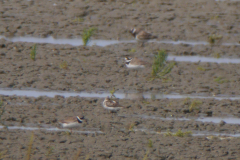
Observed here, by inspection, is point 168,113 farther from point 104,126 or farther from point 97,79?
point 97,79

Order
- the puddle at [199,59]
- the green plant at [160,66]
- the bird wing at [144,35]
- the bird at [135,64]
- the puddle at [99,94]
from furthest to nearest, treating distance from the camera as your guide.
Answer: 1. the bird wing at [144,35]
2. the puddle at [199,59]
3. the bird at [135,64]
4. the green plant at [160,66]
5. the puddle at [99,94]

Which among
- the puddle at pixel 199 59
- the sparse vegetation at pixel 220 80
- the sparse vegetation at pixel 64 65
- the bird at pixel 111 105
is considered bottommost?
the puddle at pixel 199 59

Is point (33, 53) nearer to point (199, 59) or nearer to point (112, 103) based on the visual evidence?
point (112, 103)

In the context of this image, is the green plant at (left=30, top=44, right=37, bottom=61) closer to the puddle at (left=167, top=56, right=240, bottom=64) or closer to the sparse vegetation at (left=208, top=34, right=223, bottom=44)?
the puddle at (left=167, top=56, right=240, bottom=64)

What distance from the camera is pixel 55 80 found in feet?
35.3

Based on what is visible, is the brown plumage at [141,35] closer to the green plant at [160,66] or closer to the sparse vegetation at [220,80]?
the green plant at [160,66]

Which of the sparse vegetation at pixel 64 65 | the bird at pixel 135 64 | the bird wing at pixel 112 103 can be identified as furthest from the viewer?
the sparse vegetation at pixel 64 65

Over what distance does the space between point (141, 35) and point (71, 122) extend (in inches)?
218

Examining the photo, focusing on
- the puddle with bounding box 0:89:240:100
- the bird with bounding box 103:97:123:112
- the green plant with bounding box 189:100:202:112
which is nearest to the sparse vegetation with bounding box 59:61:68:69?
the puddle with bounding box 0:89:240:100

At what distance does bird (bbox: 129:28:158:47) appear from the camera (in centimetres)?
1331

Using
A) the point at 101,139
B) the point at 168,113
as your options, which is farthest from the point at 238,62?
the point at 101,139

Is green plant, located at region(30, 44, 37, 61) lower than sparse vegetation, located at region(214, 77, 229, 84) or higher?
higher

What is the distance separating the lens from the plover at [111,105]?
9.20 meters

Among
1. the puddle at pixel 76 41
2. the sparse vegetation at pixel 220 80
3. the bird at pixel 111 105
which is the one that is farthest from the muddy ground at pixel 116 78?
the puddle at pixel 76 41
